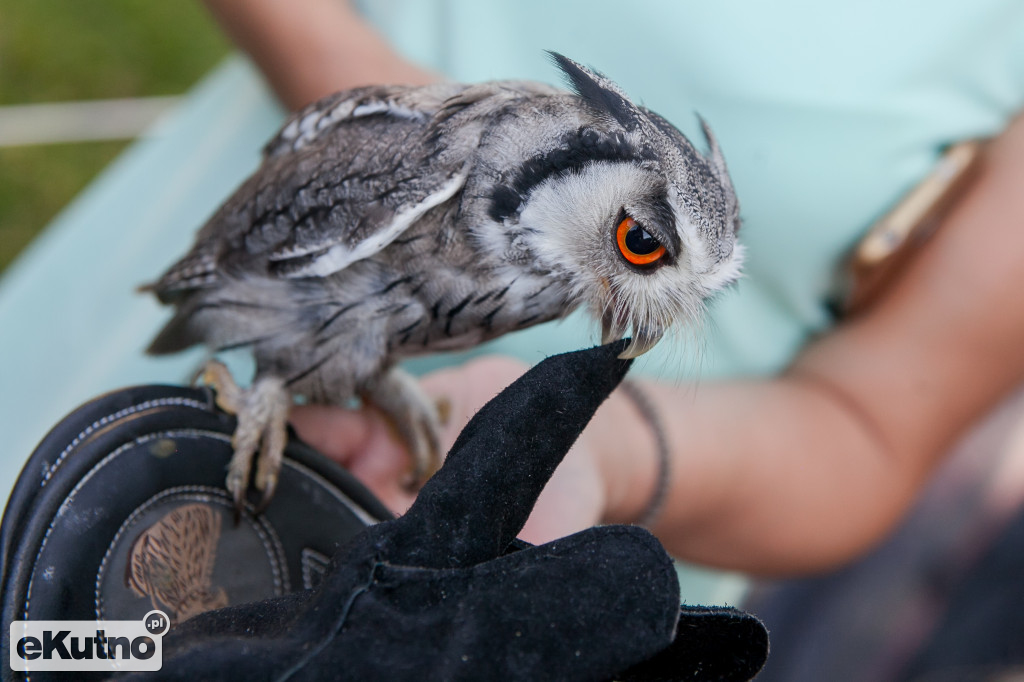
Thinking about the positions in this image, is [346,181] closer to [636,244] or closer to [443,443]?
[636,244]

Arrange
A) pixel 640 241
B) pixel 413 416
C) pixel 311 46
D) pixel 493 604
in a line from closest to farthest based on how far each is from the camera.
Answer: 1. pixel 493 604
2. pixel 640 241
3. pixel 413 416
4. pixel 311 46

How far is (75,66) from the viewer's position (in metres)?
2.65

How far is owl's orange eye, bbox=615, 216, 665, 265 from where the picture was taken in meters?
0.58

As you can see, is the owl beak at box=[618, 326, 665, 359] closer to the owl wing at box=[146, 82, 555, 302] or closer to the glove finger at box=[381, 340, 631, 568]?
the glove finger at box=[381, 340, 631, 568]

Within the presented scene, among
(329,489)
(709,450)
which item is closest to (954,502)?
(709,450)

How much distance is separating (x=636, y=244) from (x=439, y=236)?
205 millimetres

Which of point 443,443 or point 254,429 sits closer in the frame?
point 254,429

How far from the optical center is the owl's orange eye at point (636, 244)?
0.58m

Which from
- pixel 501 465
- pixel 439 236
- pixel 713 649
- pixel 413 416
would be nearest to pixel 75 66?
pixel 413 416

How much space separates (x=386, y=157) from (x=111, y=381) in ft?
2.23

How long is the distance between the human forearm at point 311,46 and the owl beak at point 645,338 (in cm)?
69

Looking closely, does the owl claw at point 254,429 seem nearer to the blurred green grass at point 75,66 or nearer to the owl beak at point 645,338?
the owl beak at point 645,338

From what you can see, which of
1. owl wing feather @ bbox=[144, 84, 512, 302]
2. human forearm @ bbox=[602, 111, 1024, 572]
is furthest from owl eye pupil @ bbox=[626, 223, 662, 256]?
human forearm @ bbox=[602, 111, 1024, 572]

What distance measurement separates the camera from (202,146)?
139 cm
